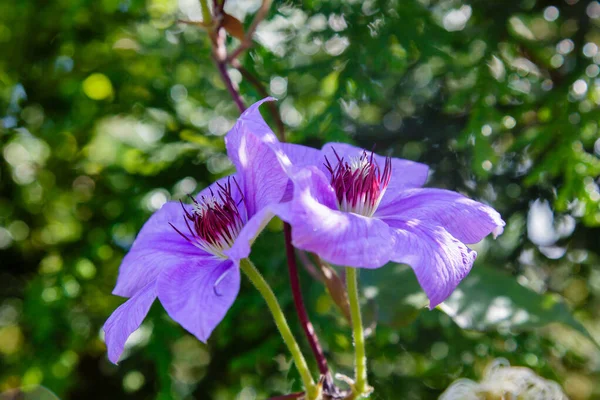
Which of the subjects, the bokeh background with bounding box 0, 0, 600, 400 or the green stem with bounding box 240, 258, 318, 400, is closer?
the green stem with bounding box 240, 258, 318, 400

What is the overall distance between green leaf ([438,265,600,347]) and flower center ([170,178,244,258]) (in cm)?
26

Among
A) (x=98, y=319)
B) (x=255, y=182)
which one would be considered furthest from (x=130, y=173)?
(x=255, y=182)

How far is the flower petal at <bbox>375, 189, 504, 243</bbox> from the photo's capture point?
1.41 feet

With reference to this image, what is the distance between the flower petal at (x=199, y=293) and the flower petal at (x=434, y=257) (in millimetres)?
106

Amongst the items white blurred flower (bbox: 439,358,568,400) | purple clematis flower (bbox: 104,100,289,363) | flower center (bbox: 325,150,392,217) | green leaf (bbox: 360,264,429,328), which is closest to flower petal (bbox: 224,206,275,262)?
purple clematis flower (bbox: 104,100,289,363)

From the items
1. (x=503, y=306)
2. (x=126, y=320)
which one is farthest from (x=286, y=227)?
(x=503, y=306)

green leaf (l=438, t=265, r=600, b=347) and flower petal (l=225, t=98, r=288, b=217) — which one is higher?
flower petal (l=225, t=98, r=288, b=217)

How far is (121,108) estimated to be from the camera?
3.89 feet

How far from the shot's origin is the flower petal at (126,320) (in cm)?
40

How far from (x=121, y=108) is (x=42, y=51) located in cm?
28

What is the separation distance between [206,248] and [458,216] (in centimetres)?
19

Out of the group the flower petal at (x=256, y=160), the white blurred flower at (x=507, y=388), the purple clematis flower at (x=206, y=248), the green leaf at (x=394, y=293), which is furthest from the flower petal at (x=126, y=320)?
the white blurred flower at (x=507, y=388)

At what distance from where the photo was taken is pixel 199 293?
1.21 ft

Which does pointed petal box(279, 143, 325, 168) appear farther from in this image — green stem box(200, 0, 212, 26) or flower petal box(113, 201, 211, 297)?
green stem box(200, 0, 212, 26)
